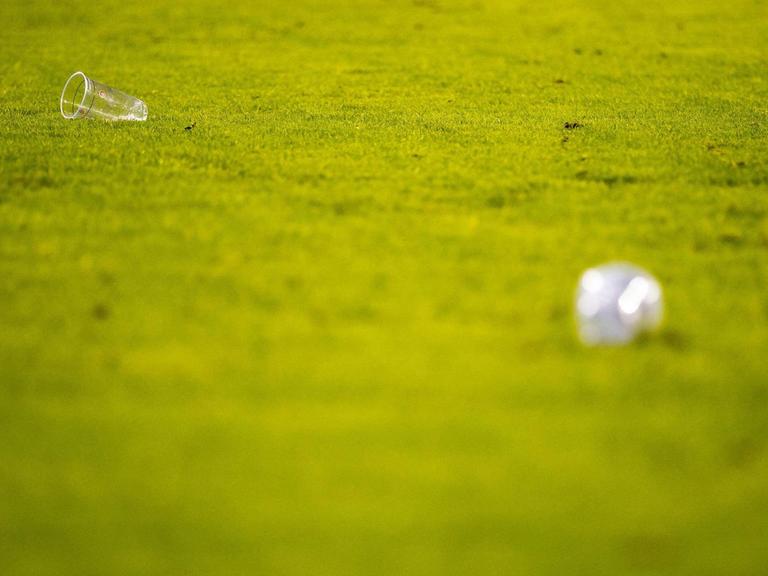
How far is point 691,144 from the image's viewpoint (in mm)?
12148

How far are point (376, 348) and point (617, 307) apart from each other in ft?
5.24

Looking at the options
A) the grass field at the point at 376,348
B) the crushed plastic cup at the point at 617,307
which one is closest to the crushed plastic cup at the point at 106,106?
the grass field at the point at 376,348

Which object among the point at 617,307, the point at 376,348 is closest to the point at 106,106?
the point at 376,348

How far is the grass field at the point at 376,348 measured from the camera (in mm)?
4074

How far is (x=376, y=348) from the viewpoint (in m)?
5.94

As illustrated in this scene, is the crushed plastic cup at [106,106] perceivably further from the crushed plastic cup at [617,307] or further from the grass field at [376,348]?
the crushed plastic cup at [617,307]

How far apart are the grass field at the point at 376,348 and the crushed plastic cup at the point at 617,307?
0.47 feet

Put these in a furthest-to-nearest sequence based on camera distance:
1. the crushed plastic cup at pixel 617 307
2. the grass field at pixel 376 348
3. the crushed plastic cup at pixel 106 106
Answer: the crushed plastic cup at pixel 106 106, the crushed plastic cup at pixel 617 307, the grass field at pixel 376 348

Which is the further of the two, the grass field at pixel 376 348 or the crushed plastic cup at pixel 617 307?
the crushed plastic cup at pixel 617 307

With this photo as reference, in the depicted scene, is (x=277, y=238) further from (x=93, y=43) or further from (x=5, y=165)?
(x=93, y=43)

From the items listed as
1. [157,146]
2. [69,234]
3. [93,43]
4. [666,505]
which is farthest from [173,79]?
Result: [666,505]

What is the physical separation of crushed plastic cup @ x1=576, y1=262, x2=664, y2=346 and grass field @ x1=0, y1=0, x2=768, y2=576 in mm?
144

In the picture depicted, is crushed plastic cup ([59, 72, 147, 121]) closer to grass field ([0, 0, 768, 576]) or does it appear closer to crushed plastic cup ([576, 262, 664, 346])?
grass field ([0, 0, 768, 576])

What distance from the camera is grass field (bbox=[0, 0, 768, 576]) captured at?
4.07m
